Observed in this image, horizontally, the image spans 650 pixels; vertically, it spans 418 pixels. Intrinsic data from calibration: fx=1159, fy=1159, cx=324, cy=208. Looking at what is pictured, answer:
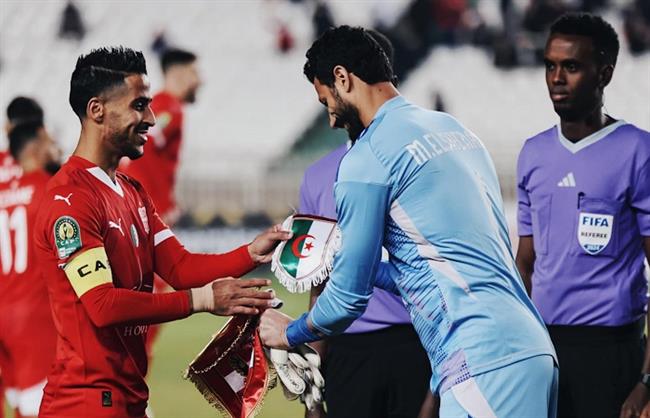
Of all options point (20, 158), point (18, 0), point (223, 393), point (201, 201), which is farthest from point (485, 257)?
point (18, 0)

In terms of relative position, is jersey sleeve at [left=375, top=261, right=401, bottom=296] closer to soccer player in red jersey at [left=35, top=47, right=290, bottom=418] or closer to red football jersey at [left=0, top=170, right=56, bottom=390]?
soccer player in red jersey at [left=35, top=47, right=290, bottom=418]

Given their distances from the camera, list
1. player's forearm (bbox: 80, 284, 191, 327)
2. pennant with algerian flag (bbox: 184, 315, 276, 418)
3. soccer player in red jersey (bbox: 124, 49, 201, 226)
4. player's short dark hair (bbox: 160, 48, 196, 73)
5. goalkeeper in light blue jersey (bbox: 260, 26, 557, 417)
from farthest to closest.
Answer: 1. player's short dark hair (bbox: 160, 48, 196, 73)
2. soccer player in red jersey (bbox: 124, 49, 201, 226)
3. pennant with algerian flag (bbox: 184, 315, 276, 418)
4. player's forearm (bbox: 80, 284, 191, 327)
5. goalkeeper in light blue jersey (bbox: 260, 26, 557, 417)

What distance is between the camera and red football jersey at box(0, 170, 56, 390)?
6793mm

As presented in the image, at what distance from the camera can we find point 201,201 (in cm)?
1777

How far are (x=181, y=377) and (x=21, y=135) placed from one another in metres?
2.85

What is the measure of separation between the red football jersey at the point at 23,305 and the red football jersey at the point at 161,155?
112 inches

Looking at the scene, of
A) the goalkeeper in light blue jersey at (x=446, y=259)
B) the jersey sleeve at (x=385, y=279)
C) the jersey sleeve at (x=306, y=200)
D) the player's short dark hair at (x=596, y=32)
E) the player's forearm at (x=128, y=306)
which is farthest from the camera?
the jersey sleeve at (x=306, y=200)

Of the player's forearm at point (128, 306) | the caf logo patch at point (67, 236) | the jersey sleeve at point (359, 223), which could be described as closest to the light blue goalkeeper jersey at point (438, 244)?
the jersey sleeve at point (359, 223)

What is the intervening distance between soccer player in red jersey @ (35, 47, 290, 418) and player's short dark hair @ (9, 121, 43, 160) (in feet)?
9.90

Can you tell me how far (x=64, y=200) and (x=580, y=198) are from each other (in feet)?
7.15

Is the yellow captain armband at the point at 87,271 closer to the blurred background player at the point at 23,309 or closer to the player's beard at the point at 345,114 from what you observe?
the player's beard at the point at 345,114

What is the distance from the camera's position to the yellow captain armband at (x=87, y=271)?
3.83 metres

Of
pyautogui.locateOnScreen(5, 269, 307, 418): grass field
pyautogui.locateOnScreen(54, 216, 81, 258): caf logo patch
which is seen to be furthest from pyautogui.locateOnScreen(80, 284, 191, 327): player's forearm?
pyautogui.locateOnScreen(5, 269, 307, 418): grass field

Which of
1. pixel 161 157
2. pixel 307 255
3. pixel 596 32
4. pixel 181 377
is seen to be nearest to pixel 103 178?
pixel 307 255
